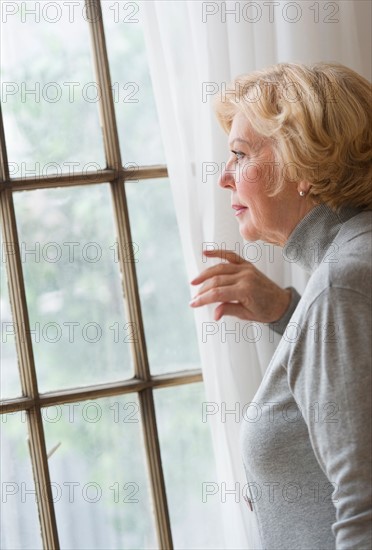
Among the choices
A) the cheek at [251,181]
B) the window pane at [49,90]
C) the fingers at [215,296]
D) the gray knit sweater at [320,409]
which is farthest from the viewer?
the window pane at [49,90]

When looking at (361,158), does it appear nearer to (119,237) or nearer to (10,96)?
(119,237)

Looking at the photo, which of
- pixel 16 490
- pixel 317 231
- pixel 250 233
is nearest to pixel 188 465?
pixel 16 490

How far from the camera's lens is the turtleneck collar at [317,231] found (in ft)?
4.90

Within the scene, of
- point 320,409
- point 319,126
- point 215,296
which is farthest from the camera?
point 215,296

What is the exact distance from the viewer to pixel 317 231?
1501 mm

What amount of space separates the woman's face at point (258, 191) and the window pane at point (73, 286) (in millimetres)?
445

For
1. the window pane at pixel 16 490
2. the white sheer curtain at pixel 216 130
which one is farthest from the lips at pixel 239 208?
the window pane at pixel 16 490

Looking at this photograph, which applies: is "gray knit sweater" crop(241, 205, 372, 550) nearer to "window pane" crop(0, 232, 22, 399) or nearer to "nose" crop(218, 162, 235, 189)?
"nose" crop(218, 162, 235, 189)

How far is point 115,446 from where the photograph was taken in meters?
1.98

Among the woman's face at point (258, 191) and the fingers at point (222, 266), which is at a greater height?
the woman's face at point (258, 191)

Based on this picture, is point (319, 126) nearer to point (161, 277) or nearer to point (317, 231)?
point (317, 231)

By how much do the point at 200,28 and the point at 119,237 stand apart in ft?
1.73

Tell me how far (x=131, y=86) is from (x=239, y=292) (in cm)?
58

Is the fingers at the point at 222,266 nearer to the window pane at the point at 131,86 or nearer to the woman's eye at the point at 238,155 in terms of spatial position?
the woman's eye at the point at 238,155
